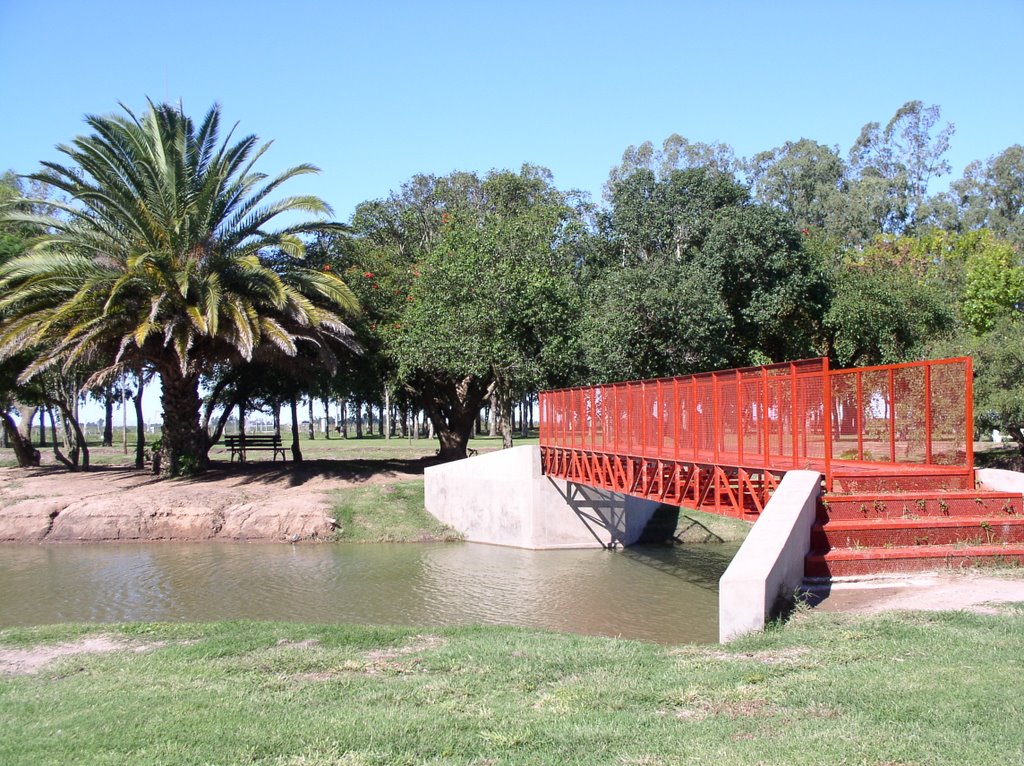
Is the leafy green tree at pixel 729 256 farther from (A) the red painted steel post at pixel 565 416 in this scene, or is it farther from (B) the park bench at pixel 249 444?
(B) the park bench at pixel 249 444

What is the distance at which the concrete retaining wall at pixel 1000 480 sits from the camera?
474 inches

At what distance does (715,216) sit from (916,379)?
20.5m

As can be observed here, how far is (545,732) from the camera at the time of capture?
6.23 m

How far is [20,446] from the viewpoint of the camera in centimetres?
3606

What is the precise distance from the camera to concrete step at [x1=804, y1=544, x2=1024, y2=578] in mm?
10484

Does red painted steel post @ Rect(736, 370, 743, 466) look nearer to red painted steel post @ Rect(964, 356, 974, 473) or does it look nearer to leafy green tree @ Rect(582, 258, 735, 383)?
red painted steel post @ Rect(964, 356, 974, 473)

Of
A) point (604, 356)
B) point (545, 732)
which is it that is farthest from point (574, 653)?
point (604, 356)

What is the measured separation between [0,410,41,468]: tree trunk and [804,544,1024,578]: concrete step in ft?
108

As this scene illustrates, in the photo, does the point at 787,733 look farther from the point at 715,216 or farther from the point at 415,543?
the point at 715,216

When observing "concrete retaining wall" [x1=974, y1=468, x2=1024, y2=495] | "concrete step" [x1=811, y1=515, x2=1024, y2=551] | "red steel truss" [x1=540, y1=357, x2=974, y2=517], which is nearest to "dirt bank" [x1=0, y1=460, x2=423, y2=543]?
"red steel truss" [x1=540, y1=357, x2=974, y2=517]

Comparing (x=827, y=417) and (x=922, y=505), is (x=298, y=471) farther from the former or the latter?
(x=922, y=505)

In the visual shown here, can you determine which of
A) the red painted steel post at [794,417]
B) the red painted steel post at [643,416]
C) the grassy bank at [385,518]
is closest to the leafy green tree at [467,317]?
the grassy bank at [385,518]

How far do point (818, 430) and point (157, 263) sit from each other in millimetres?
20140

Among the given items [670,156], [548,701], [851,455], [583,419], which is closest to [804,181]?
[670,156]
